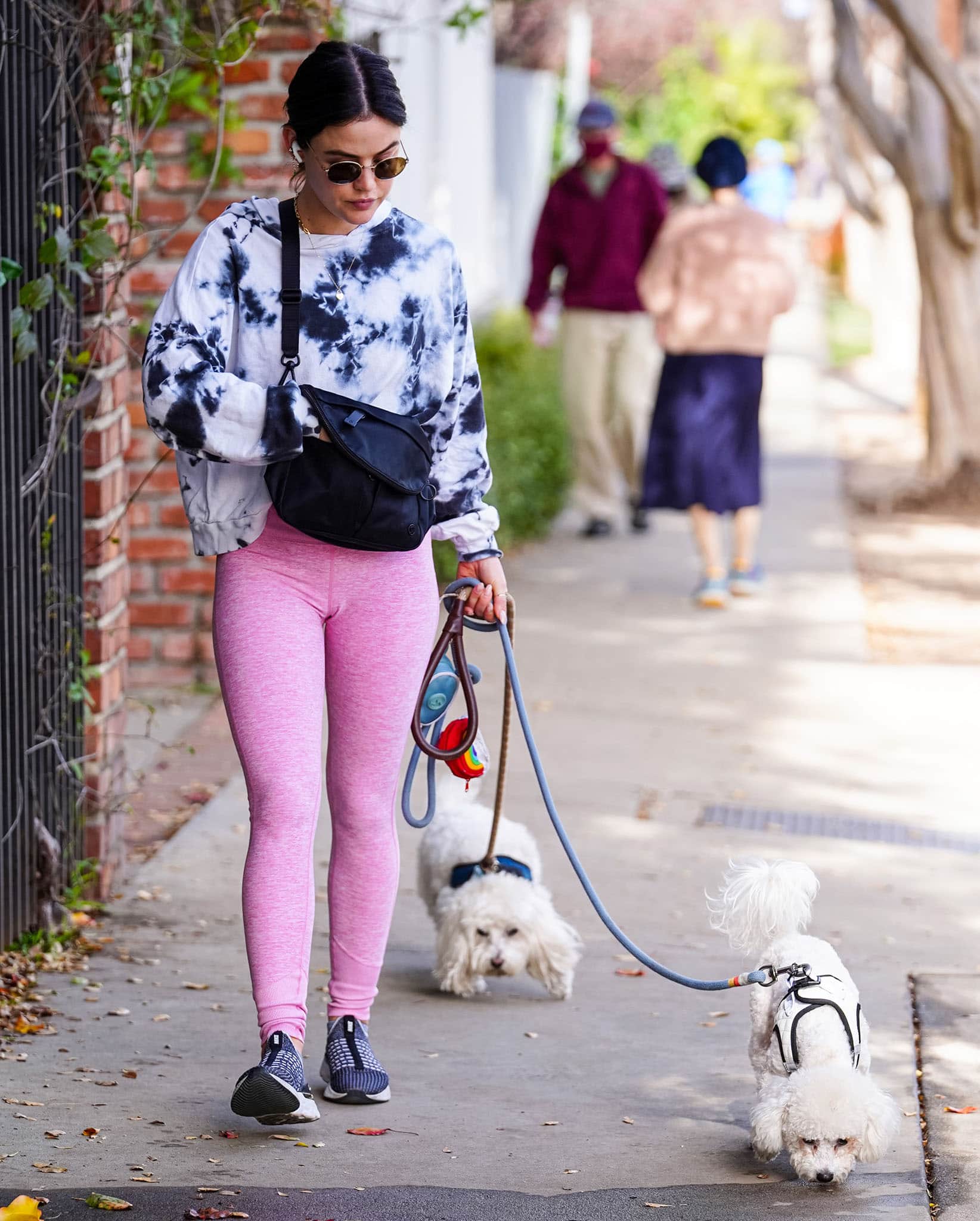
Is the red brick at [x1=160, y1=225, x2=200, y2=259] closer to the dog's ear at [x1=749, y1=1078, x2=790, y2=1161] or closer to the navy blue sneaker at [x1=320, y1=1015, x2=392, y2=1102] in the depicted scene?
the navy blue sneaker at [x1=320, y1=1015, x2=392, y2=1102]

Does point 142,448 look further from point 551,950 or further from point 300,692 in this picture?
point 300,692

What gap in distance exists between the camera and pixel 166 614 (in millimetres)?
7344

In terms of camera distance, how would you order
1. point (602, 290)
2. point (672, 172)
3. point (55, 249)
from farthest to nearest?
point (672, 172) → point (602, 290) → point (55, 249)

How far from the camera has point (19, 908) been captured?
4504mm

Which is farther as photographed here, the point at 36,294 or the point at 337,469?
the point at 36,294

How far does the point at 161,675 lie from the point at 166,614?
0.83ft

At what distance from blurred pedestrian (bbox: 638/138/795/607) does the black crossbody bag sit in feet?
18.5

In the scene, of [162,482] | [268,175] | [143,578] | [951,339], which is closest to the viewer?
[268,175]

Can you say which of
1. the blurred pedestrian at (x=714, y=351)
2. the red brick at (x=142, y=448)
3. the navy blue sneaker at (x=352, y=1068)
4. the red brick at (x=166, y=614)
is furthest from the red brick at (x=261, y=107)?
the navy blue sneaker at (x=352, y=1068)

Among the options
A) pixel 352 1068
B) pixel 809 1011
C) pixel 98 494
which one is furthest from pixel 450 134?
pixel 809 1011

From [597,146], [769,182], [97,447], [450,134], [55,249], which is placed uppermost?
[769,182]

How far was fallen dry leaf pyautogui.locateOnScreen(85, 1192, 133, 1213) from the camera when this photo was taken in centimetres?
321

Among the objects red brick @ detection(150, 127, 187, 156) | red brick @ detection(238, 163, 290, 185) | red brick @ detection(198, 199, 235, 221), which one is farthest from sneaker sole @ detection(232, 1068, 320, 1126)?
red brick @ detection(150, 127, 187, 156)

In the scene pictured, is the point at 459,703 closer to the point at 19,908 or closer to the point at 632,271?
the point at 19,908
